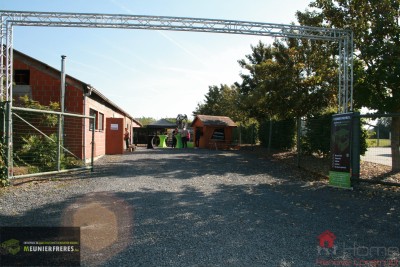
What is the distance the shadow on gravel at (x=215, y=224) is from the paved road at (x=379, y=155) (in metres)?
5.16

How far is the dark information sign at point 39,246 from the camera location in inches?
141

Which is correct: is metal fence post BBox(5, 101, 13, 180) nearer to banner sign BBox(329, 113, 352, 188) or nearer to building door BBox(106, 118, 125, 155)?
banner sign BBox(329, 113, 352, 188)

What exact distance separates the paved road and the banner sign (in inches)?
148

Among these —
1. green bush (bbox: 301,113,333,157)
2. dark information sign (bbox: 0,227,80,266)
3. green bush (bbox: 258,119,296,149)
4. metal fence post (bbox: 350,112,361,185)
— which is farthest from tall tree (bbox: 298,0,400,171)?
dark information sign (bbox: 0,227,80,266)

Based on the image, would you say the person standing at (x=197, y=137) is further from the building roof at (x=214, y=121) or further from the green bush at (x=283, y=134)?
the green bush at (x=283, y=134)

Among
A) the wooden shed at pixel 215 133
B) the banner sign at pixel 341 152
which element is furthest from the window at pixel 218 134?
the banner sign at pixel 341 152

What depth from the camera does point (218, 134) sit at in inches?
1027

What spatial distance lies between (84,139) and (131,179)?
4.61 metres

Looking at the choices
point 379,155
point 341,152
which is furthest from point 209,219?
point 379,155

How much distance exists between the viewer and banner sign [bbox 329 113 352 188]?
8.65 meters

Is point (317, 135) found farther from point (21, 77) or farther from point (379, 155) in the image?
point (21, 77)

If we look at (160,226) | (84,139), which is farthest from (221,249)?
(84,139)

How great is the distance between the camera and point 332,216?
581cm

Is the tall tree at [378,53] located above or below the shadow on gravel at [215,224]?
above
